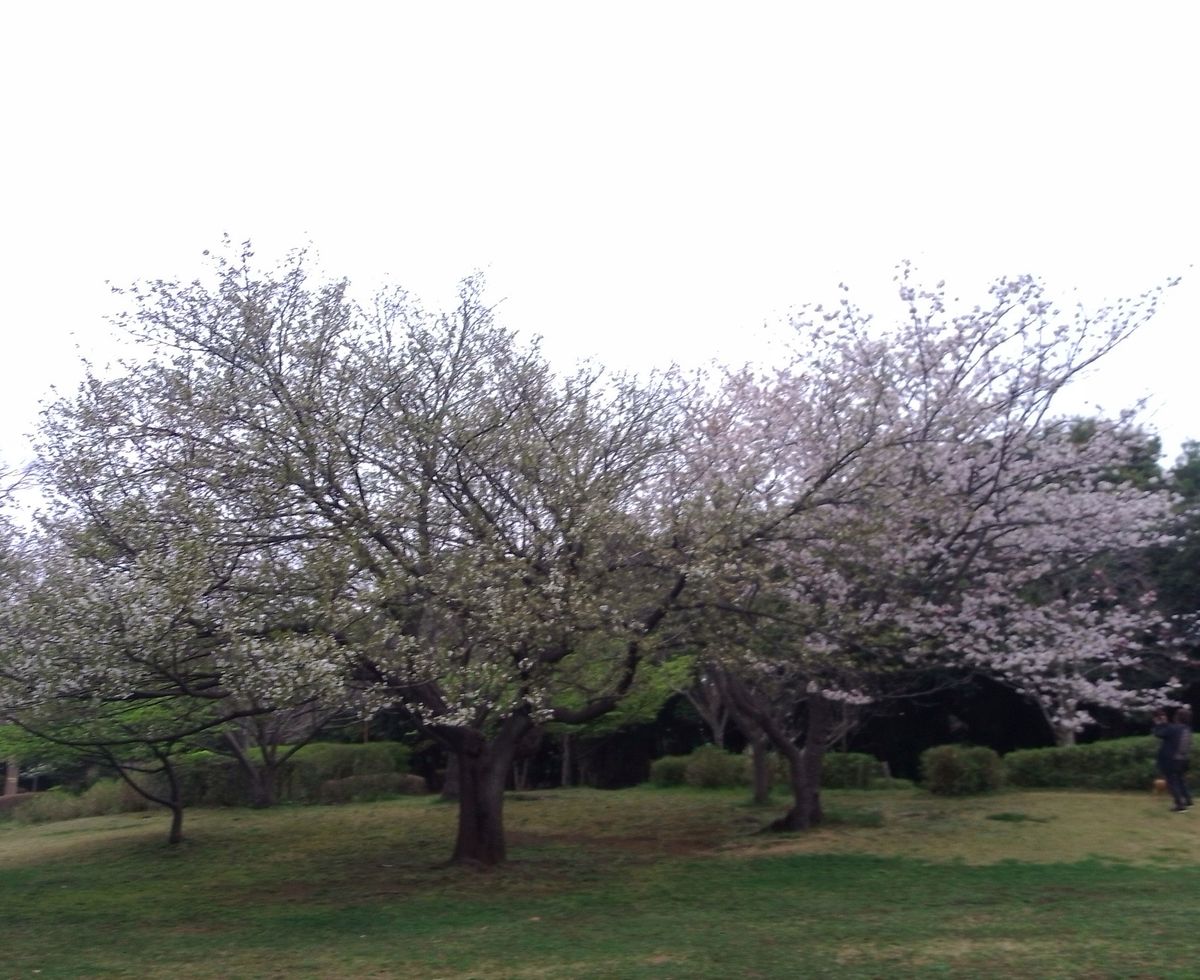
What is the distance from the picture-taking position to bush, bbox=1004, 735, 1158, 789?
19.0 metres

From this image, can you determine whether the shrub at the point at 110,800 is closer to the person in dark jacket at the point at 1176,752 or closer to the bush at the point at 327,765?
the bush at the point at 327,765

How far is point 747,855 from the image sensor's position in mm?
15391

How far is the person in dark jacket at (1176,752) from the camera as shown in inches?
627

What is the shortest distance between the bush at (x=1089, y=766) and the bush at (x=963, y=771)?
2.15ft

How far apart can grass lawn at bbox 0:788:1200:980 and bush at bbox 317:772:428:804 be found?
13.6 feet

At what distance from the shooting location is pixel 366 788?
2558 centimetres

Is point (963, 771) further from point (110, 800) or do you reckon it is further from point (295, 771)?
point (110, 800)

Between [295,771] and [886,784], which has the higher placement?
[295,771]

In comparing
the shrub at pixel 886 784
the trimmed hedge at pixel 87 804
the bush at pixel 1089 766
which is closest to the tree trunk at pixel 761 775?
the shrub at pixel 886 784

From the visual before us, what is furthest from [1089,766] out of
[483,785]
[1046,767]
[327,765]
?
[327,765]

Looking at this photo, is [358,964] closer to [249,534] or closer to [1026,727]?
[249,534]

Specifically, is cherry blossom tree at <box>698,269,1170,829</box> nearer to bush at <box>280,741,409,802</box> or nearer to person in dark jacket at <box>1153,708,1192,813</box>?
person in dark jacket at <box>1153,708,1192,813</box>

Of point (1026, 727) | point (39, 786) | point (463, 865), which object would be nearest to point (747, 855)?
point (463, 865)

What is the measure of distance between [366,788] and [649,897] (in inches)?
547
